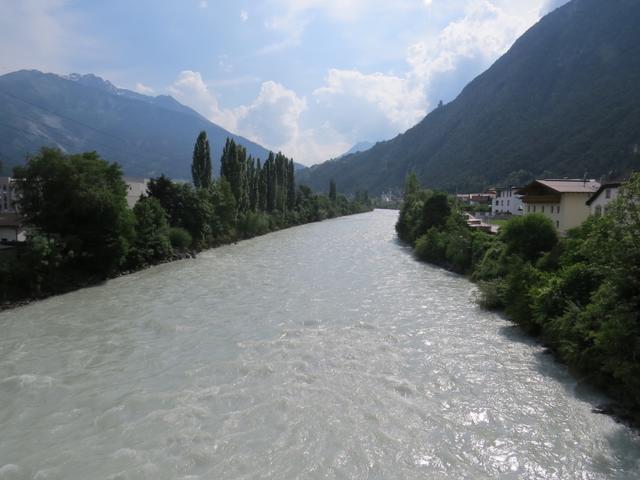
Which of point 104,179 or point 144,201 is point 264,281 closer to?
point 104,179

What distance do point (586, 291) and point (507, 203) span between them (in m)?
69.0

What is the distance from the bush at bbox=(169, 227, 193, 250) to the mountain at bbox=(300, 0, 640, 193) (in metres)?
95.4

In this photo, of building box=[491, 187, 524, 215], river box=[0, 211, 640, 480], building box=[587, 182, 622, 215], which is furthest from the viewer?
building box=[491, 187, 524, 215]

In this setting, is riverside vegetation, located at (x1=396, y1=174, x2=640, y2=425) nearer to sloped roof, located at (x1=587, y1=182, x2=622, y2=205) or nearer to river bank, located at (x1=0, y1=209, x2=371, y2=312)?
sloped roof, located at (x1=587, y1=182, x2=622, y2=205)

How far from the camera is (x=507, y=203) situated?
7919 cm

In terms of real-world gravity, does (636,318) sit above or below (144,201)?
below

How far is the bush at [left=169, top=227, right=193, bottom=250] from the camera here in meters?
40.5

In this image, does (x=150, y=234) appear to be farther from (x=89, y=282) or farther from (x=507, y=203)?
(x=507, y=203)

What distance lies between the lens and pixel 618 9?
509 feet

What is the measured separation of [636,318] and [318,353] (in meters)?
9.24

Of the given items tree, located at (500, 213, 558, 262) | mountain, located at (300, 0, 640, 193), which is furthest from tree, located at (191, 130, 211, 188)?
mountain, located at (300, 0, 640, 193)

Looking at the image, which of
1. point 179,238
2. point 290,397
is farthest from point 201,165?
point 290,397

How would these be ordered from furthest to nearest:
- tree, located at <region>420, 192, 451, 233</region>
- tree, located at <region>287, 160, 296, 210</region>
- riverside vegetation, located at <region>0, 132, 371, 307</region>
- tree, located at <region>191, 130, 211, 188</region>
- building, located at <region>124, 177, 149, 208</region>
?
1. tree, located at <region>287, 160, 296, 210</region>
2. tree, located at <region>191, 130, 211, 188</region>
3. tree, located at <region>420, 192, 451, 233</region>
4. building, located at <region>124, 177, 149, 208</region>
5. riverside vegetation, located at <region>0, 132, 371, 307</region>

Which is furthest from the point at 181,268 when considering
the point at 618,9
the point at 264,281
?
the point at 618,9
